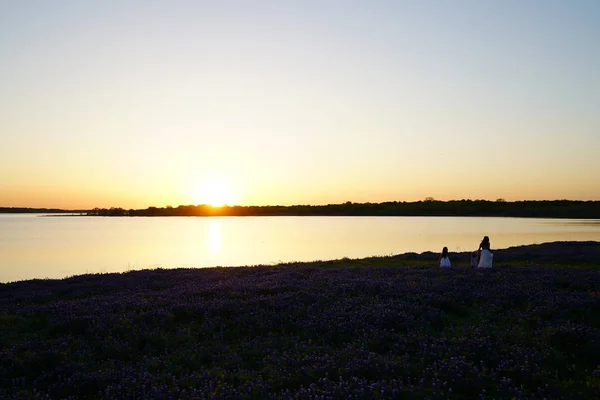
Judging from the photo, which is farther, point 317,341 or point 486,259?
point 486,259

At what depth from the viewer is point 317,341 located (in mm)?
12414

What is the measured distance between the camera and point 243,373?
33.3 ft

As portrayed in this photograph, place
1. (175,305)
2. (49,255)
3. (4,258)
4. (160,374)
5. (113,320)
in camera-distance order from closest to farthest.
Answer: (160,374) → (113,320) → (175,305) → (4,258) → (49,255)

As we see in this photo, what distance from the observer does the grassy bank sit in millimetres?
9141

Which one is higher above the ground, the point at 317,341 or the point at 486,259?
the point at 486,259

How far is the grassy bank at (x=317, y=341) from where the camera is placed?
9141 millimetres

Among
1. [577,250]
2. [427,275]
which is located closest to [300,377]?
[427,275]

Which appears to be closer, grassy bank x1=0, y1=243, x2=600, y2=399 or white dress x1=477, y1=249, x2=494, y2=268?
grassy bank x1=0, y1=243, x2=600, y2=399

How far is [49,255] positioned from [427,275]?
184 feet

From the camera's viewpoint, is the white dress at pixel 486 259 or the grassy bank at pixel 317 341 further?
the white dress at pixel 486 259

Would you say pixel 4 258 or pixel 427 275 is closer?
pixel 427 275

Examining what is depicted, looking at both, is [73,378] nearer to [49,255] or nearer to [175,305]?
[175,305]

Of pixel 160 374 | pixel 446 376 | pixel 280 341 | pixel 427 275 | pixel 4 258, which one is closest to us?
pixel 446 376

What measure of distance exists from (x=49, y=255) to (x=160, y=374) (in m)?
59.8
